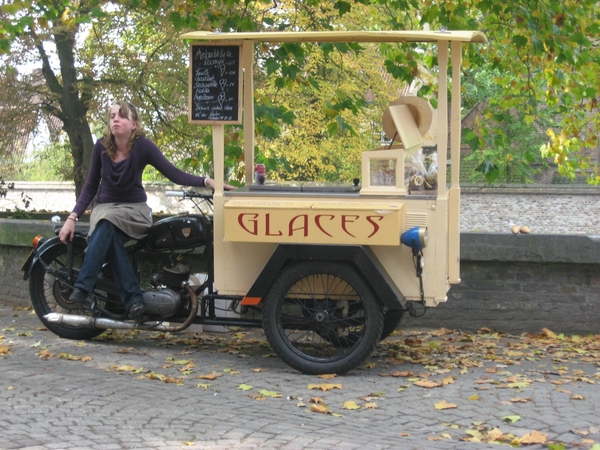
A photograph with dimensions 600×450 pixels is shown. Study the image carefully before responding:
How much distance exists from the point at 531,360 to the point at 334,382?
67.4 inches

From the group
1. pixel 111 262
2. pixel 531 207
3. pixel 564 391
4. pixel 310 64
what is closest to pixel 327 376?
pixel 564 391

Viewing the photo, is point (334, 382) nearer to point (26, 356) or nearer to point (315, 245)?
point (315, 245)

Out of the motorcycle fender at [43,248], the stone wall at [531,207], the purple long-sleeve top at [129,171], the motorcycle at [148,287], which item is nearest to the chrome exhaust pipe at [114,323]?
the motorcycle at [148,287]

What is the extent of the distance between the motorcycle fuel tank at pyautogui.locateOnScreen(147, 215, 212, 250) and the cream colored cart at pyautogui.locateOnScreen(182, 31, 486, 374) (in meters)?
0.33

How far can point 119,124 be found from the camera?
258 inches

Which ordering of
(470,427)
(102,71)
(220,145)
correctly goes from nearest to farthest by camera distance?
(470,427)
(220,145)
(102,71)

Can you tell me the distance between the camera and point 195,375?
19.2 feet

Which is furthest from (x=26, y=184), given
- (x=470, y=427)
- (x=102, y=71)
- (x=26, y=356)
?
(x=470, y=427)

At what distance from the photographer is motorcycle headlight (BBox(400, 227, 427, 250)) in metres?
5.71

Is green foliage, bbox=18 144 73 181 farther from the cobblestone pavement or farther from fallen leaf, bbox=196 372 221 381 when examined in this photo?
fallen leaf, bbox=196 372 221 381

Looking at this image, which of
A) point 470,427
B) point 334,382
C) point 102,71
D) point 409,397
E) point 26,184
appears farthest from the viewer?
point 26,184

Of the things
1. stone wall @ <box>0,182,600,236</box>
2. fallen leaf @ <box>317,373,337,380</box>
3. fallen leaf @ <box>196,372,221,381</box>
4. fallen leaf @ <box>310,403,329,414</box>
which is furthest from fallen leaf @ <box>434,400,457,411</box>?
stone wall @ <box>0,182,600,236</box>

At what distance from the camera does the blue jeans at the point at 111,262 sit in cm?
643

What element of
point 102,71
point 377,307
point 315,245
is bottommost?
point 377,307
